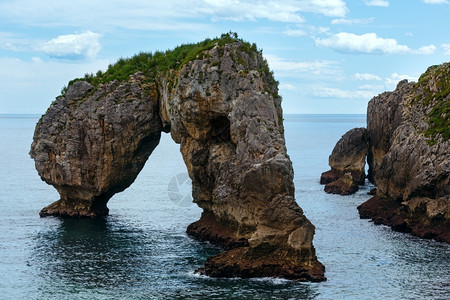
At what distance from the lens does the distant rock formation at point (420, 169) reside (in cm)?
6638

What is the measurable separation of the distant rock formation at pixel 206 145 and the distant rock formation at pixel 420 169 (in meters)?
16.2

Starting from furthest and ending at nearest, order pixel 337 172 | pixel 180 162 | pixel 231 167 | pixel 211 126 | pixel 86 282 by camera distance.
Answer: pixel 180 162 < pixel 337 172 < pixel 211 126 < pixel 231 167 < pixel 86 282

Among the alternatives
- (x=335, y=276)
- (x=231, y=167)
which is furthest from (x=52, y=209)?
(x=335, y=276)

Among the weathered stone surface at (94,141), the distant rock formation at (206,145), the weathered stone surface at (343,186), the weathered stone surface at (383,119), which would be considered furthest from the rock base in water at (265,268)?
the weathered stone surface at (343,186)

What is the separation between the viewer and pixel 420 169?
2753 inches

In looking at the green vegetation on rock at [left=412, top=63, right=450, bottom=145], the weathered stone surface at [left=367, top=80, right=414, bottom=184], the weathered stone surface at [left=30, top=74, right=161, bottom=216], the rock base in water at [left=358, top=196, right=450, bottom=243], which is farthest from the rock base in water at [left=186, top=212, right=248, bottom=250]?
the weathered stone surface at [left=367, top=80, right=414, bottom=184]

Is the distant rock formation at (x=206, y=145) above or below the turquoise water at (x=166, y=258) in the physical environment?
above

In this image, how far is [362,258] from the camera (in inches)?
2256

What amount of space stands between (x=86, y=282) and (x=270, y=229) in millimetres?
14126

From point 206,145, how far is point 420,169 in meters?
22.3

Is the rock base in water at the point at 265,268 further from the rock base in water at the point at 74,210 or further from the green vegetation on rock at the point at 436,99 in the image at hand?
the rock base in water at the point at 74,210

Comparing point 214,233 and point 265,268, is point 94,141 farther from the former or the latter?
point 265,268

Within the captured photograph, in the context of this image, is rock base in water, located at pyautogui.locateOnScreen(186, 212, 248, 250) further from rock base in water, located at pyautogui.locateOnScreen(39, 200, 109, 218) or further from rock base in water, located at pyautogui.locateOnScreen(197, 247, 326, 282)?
rock base in water, located at pyautogui.locateOnScreen(39, 200, 109, 218)

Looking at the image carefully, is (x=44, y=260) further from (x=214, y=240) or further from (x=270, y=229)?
(x=270, y=229)
